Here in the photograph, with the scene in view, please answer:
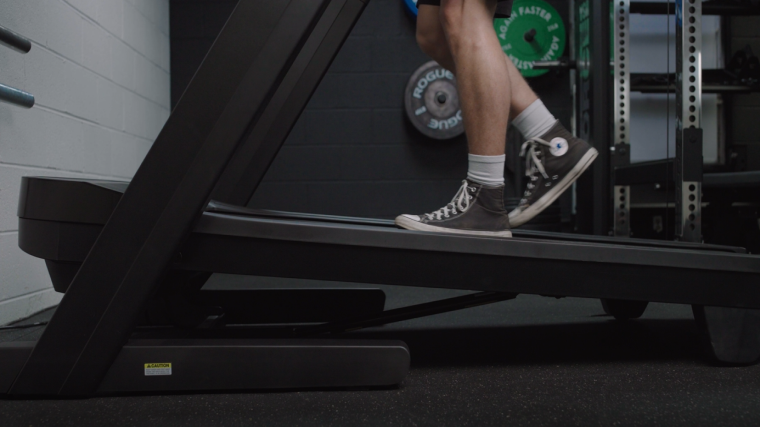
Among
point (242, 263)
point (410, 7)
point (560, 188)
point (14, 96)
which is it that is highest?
point (410, 7)

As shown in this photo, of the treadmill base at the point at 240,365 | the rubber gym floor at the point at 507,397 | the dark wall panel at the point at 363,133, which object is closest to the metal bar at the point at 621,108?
the dark wall panel at the point at 363,133

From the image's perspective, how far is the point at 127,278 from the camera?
936mm

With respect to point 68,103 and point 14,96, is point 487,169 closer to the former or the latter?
point 14,96

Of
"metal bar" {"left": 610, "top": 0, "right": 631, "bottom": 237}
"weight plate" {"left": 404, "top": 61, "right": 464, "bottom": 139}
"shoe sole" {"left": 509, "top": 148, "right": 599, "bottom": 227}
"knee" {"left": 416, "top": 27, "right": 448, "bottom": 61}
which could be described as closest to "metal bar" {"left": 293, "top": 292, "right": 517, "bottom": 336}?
"shoe sole" {"left": 509, "top": 148, "right": 599, "bottom": 227}

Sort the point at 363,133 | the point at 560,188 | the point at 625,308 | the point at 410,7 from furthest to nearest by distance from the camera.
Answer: the point at 363,133 < the point at 410,7 < the point at 625,308 < the point at 560,188

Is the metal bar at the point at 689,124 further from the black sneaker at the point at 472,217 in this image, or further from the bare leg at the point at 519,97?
the black sneaker at the point at 472,217

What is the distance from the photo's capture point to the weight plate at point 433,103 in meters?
3.33

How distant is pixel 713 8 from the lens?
9.71 ft

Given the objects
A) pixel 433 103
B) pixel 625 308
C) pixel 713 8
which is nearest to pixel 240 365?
pixel 625 308

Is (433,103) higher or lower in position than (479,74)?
higher

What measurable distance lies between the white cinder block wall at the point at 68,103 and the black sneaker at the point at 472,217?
4.31 feet

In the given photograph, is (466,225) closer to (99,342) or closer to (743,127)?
(99,342)

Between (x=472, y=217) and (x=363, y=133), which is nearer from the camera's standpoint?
(x=472, y=217)

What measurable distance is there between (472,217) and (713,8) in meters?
2.65
